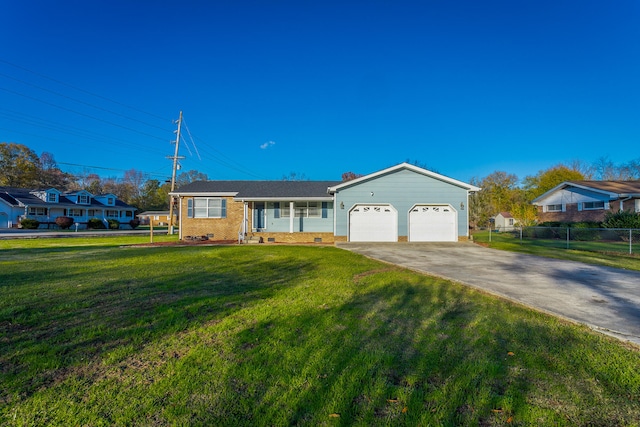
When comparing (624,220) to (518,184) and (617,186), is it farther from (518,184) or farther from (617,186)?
(518,184)

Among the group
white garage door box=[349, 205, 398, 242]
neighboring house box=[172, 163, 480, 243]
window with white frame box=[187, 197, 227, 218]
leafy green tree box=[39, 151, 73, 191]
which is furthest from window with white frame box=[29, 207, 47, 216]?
white garage door box=[349, 205, 398, 242]

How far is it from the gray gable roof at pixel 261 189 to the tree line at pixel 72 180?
108ft

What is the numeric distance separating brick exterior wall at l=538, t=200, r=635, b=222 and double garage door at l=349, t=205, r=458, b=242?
14984mm

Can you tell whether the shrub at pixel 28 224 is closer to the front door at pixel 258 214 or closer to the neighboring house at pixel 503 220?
the front door at pixel 258 214

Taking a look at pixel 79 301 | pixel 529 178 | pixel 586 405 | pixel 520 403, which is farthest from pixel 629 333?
pixel 529 178

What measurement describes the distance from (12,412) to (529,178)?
178 ft

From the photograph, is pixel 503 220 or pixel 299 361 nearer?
pixel 299 361

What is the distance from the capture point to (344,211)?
17141 millimetres

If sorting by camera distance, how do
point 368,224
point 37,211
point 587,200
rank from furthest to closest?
point 37,211 < point 587,200 < point 368,224

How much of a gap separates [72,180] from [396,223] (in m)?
69.1

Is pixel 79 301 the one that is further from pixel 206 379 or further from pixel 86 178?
pixel 86 178

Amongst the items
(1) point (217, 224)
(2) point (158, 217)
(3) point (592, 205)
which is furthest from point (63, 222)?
(3) point (592, 205)

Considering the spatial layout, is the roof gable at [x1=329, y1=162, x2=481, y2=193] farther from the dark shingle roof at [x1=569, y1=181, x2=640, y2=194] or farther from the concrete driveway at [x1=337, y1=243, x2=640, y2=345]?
the dark shingle roof at [x1=569, y1=181, x2=640, y2=194]

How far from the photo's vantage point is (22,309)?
455 cm
